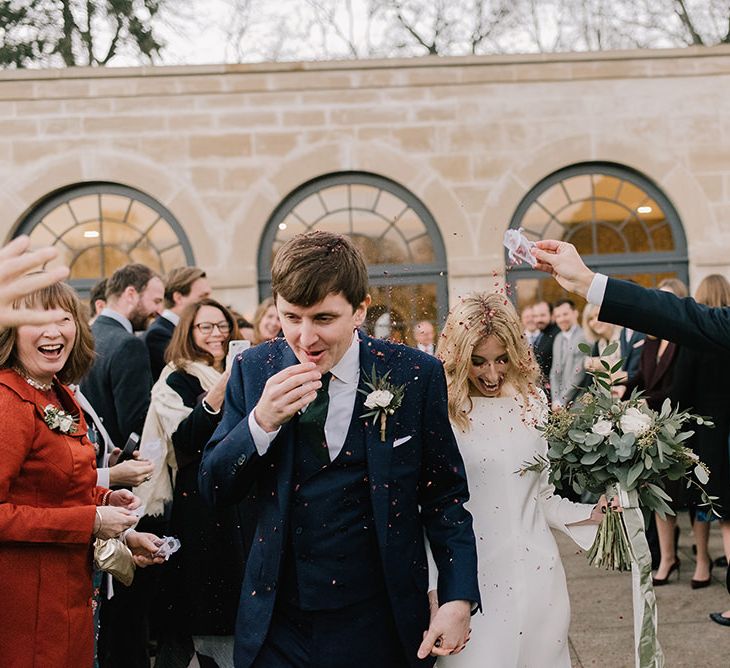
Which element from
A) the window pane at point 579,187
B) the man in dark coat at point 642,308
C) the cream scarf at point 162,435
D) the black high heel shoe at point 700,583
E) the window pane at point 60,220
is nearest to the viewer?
the man in dark coat at point 642,308

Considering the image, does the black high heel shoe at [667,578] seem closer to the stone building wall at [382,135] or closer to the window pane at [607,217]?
the stone building wall at [382,135]

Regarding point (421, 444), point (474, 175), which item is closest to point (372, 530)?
point (421, 444)

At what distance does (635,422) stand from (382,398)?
3.44ft

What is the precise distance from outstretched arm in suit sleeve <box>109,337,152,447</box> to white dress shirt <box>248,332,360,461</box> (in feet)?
7.94

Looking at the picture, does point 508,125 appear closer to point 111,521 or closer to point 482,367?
point 482,367

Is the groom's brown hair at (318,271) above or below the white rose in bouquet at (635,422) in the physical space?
Answer: above

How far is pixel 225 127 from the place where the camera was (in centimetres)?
1047

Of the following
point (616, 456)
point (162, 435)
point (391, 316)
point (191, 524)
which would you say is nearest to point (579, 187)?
point (162, 435)

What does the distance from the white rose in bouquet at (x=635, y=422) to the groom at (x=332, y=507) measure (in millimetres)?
798

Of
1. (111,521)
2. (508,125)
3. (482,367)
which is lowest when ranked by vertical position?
(111,521)

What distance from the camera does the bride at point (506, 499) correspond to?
112 inches

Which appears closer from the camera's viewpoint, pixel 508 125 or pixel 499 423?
pixel 499 423

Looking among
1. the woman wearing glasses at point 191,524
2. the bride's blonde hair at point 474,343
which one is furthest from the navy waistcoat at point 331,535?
the woman wearing glasses at point 191,524

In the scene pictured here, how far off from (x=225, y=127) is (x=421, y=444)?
8.86 meters
